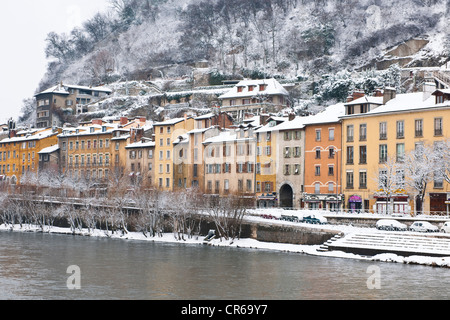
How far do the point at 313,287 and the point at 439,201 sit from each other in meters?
27.1

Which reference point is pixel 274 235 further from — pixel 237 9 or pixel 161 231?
pixel 237 9

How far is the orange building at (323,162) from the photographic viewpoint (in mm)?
67312

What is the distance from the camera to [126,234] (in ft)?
225

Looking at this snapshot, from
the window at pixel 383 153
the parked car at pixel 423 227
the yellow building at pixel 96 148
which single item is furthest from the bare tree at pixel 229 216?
the yellow building at pixel 96 148

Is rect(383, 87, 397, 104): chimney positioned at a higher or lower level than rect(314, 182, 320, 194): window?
higher

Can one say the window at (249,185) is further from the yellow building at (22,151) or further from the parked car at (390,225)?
the yellow building at (22,151)

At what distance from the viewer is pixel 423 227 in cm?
4953

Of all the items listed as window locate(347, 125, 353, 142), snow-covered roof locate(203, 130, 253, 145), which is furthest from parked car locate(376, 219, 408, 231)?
snow-covered roof locate(203, 130, 253, 145)

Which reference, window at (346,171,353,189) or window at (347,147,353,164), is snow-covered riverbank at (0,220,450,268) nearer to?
window at (346,171,353,189)

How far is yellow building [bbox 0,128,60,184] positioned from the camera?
108 meters

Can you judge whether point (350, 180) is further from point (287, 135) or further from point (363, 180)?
point (287, 135)

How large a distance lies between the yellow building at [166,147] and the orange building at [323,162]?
22.9 metres

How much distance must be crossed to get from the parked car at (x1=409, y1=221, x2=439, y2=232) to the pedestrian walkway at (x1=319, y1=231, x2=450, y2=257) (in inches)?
52.2

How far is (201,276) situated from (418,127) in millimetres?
29971
